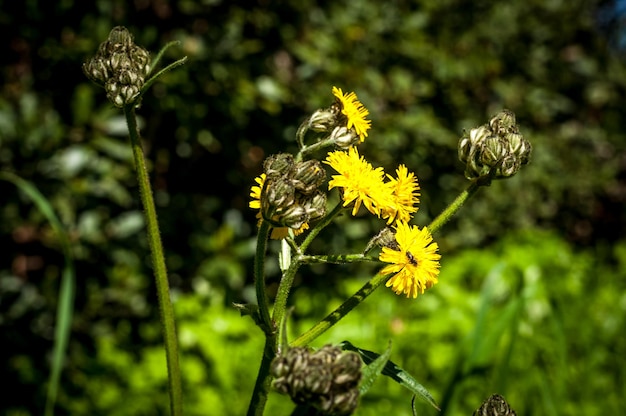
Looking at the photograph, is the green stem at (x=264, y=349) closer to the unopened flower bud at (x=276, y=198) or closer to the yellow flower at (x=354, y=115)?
the unopened flower bud at (x=276, y=198)

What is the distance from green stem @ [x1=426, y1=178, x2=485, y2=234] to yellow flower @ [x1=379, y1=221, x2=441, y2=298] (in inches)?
0.8

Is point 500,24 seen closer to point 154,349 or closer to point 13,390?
point 154,349

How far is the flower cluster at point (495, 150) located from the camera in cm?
88

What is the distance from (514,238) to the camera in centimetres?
414

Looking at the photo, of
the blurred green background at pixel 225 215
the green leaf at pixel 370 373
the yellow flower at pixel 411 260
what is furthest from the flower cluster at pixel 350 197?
the blurred green background at pixel 225 215

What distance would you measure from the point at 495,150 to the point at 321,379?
0.35m

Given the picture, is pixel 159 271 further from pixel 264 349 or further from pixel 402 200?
pixel 402 200

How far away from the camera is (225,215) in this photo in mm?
3012

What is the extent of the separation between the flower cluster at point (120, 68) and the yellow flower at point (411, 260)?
1.11 feet

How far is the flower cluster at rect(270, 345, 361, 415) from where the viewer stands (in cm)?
69

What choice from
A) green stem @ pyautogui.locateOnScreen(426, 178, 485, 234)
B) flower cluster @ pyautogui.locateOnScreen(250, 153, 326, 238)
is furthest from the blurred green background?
flower cluster @ pyautogui.locateOnScreen(250, 153, 326, 238)

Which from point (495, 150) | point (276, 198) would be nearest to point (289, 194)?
point (276, 198)

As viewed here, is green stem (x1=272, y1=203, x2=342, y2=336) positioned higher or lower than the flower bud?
lower

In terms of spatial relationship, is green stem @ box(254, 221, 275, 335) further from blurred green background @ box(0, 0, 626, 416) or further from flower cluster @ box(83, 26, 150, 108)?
blurred green background @ box(0, 0, 626, 416)
